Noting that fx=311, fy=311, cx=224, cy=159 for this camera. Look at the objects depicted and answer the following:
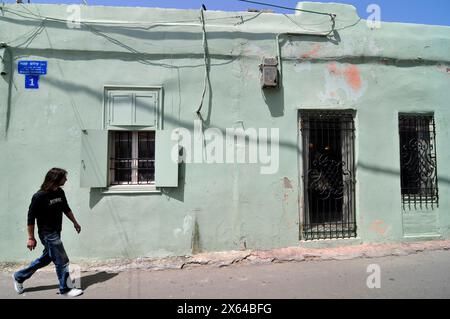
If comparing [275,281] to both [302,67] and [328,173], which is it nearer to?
[328,173]

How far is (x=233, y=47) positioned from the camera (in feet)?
17.2

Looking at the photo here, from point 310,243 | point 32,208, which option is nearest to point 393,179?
point 310,243

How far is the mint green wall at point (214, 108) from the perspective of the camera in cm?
488

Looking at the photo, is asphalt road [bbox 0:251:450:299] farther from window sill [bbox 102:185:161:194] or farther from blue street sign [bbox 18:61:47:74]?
blue street sign [bbox 18:61:47:74]

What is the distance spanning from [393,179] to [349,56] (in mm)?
2318

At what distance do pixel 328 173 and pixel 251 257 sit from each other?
6.61 ft

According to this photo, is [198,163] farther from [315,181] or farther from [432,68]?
[432,68]

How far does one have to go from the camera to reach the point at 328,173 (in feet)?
18.1

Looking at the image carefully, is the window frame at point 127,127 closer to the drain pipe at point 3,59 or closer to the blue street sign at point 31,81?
the blue street sign at point 31,81

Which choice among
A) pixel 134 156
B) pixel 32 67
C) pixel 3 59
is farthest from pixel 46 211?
pixel 3 59

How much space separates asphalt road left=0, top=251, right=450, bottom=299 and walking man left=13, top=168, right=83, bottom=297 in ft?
0.74

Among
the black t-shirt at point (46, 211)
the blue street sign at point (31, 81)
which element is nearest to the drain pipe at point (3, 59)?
the blue street sign at point (31, 81)

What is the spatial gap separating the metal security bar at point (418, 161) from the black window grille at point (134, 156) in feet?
14.8
